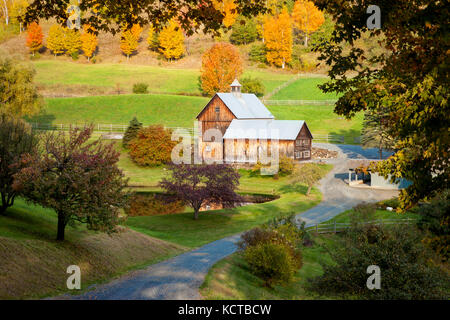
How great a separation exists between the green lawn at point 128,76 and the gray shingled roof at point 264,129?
145 ft

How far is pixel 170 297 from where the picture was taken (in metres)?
17.0

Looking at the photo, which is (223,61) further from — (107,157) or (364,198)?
(107,157)

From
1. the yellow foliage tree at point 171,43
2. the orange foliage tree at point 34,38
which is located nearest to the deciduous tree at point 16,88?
the yellow foliage tree at point 171,43

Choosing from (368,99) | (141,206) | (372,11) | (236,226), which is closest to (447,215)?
(368,99)

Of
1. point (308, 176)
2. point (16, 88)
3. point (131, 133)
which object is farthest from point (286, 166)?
point (16, 88)

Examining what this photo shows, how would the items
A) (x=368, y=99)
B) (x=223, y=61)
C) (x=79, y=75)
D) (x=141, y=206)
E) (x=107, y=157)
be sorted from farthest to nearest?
(x=79, y=75), (x=223, y=61), (x=141, y=206), (x=107, y=157), (x=368, y=99)

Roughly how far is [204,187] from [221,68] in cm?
6959

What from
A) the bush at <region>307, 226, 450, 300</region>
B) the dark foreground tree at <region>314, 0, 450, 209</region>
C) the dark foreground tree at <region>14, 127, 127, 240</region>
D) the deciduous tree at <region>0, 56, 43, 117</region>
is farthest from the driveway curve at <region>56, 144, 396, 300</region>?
the deciduous tree at <region>0, 56, 43, 117</region>

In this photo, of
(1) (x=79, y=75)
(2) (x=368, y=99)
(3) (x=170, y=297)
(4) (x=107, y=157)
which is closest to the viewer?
(2) (x=368, y=99)

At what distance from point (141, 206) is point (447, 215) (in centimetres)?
3844

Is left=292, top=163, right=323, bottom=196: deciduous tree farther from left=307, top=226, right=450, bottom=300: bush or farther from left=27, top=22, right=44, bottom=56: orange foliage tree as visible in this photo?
left=27, top=22, right=44, bottom=56: orange foliage tree

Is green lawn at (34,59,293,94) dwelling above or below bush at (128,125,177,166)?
above

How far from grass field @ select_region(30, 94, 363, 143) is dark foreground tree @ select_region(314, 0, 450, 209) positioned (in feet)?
235

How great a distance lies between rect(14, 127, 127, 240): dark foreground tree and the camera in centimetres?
2041
